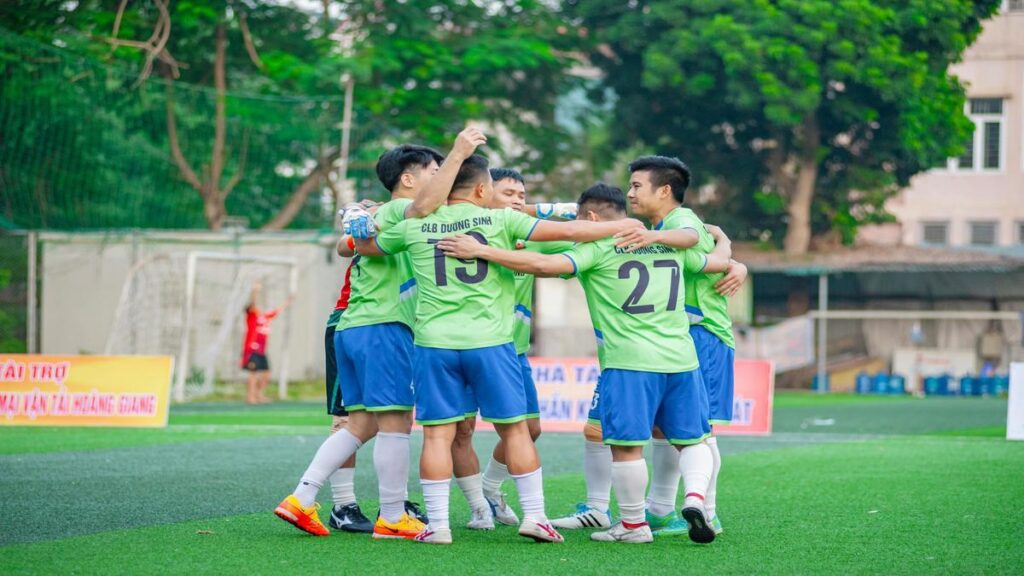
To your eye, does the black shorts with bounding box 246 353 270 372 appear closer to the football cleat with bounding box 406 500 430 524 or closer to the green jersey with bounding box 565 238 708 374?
the football cleat with bounding box 406 500 430 524

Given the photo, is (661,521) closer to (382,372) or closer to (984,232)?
(382,372)

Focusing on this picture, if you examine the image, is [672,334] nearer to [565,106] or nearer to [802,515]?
[802,515]

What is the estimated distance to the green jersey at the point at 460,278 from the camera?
6.75 meters

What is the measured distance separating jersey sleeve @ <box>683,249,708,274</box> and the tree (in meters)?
22.4

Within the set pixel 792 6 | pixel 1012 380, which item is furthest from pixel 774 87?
pixel 1012 380

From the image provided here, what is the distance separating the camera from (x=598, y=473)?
7656mm

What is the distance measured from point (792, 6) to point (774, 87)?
6.03 feet

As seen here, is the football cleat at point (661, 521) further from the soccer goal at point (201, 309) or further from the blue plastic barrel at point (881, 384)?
the blue plastic barrel at point (881, 384)

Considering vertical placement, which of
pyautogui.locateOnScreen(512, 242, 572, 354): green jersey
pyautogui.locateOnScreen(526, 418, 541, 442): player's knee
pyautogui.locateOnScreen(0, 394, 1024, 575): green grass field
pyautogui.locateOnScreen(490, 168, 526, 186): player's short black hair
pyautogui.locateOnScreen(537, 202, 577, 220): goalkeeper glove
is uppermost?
pyautogui.locateOnScreen(490, 168, 526, 186): player's short black hair

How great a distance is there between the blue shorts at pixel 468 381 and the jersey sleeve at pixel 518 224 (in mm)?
573

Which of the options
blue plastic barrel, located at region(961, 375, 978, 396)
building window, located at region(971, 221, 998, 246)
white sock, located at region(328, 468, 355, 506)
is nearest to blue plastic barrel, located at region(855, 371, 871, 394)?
blue plastic barrel, located at region(961, 375, 978, 396)

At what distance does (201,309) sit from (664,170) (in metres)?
20.1

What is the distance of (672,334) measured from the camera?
6914 mm

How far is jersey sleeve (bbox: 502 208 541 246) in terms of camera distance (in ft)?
22.4
